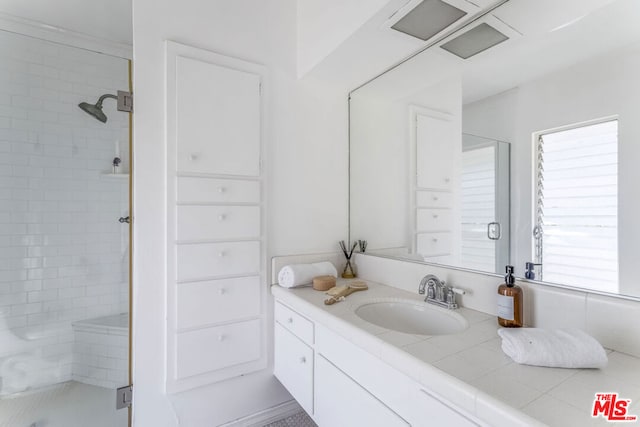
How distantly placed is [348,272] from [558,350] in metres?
1.22

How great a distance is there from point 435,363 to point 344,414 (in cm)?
56

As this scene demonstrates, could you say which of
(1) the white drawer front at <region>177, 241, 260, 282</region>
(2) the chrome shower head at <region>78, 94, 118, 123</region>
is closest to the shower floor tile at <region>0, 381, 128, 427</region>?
(1) the white drawer front at <region>177, 241, 260, 282</region>

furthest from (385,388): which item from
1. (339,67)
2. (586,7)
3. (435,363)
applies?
(339,67)

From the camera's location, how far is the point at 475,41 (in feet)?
4.40

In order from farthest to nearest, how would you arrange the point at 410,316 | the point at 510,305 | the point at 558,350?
the point at 410,316 → the point at 510,305 → the point at 558,350

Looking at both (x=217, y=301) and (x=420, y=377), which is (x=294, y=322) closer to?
(x=217, y=301)

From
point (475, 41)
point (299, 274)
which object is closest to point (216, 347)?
point (299, 274)

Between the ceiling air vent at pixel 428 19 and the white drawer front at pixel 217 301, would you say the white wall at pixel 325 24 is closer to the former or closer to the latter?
the ceiling air vent at pixel 428 19

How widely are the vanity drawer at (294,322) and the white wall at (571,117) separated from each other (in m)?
0.93

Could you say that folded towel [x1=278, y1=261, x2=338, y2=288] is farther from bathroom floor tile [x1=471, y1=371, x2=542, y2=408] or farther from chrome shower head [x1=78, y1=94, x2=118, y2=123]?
chrome shower head [x1=78, y1=94, x2=118, y2=123]

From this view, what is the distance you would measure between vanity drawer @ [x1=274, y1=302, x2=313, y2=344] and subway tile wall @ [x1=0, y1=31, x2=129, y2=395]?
87 cm

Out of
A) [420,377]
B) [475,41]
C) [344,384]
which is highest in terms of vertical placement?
[475,41]

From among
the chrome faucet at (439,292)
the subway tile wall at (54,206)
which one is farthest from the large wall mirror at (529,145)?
the subway tile wall at (54,206)

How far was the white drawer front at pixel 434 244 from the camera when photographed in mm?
1478
